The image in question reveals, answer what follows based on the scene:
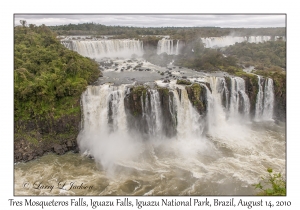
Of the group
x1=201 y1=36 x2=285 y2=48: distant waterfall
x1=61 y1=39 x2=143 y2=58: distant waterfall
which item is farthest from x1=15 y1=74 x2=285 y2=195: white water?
x1=201 y1=36 x2=285 y2=48: distant waterfall

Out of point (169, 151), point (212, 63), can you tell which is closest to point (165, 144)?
point (169, 151)

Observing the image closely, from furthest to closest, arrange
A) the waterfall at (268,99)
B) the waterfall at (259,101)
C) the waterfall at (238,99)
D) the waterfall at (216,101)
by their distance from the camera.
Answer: the waterfall at (268,99)
the waterfall at (259,101)
the waterfall at (238,99)
the waterfall at (216,101)

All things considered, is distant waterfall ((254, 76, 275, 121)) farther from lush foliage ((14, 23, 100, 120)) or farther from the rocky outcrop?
the rocky outcrop

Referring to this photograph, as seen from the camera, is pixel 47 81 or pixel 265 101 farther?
pixel 265 101

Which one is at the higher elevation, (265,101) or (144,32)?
(144,32)

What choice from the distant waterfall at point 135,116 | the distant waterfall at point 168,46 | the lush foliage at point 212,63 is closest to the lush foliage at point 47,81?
the distant waterfall at point 135,116

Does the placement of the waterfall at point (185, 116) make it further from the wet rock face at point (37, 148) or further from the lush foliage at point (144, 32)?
the lush foliage at point (144, 32)

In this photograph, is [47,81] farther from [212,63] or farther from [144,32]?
[144,32]

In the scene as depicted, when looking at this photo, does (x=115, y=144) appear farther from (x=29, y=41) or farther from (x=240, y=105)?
(x=29, y=41)
